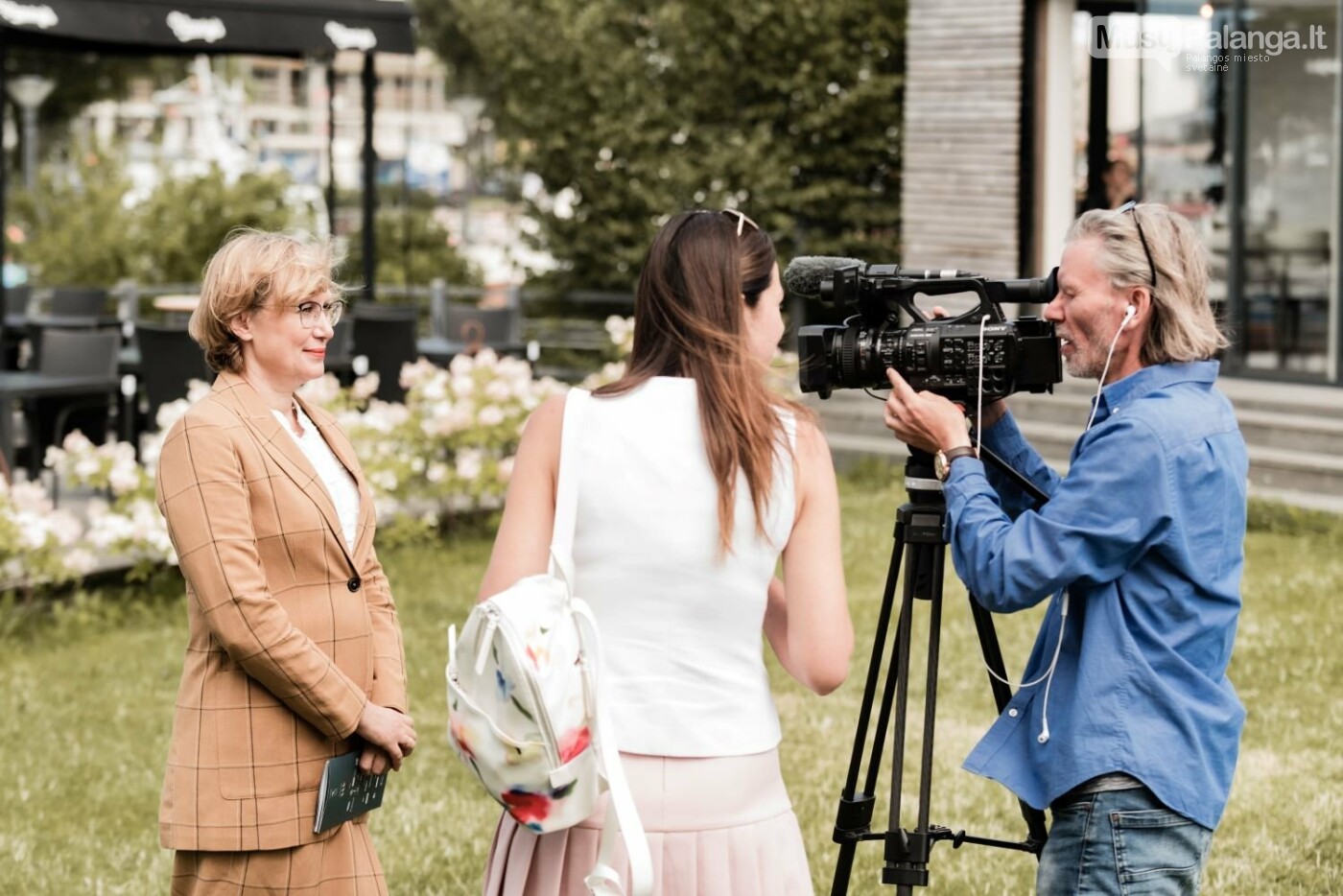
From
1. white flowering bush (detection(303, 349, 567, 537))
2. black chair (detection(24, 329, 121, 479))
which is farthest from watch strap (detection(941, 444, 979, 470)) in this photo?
black chair (detection(24, 329, 121, 479))

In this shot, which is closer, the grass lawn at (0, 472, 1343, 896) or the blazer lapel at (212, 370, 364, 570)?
the blazer lapel at (212, 370, 364, 570)

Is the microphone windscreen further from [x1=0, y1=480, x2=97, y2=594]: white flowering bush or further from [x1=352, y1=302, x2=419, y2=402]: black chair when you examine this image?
[x1=352, y1=302, x2=419, y2=402]: black chair

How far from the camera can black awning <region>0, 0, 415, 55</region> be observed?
30.0ft

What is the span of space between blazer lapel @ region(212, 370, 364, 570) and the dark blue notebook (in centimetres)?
38

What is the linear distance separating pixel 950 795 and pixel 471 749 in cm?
325

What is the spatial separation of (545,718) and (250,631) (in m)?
0.63

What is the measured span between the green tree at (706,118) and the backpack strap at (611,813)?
13.1 meters

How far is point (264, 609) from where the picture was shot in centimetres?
280

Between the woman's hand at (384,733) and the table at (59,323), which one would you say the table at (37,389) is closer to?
the table at (59,323)

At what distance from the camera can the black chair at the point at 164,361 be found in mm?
9250

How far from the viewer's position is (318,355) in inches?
119

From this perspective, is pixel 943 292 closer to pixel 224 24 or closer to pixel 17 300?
pixel 224 24

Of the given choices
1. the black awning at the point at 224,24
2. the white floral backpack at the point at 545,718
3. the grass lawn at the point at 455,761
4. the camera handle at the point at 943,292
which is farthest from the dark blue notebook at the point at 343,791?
the black awning at the point at 224,24

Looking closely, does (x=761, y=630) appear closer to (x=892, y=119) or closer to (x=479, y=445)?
(x=479, y=445)
